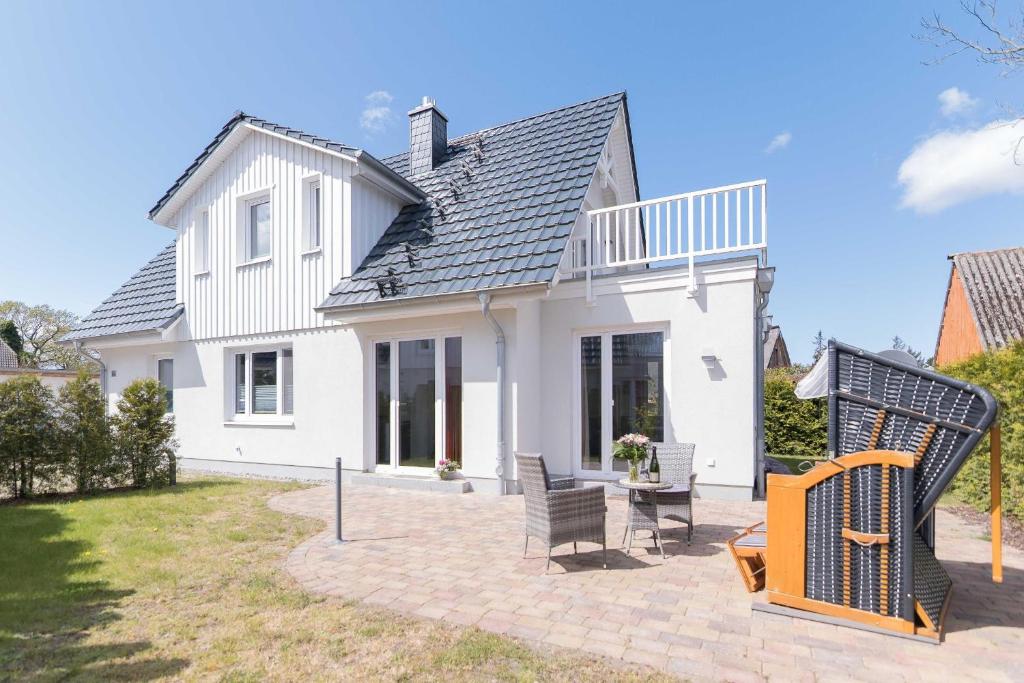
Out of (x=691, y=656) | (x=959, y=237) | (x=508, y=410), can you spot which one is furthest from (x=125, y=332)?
(x=959, y=237)

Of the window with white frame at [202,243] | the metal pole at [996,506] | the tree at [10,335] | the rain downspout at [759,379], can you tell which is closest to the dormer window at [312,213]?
the window with white frame at [202,243]

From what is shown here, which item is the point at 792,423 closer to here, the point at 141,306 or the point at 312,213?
the point at 312,213

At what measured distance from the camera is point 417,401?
971 cm

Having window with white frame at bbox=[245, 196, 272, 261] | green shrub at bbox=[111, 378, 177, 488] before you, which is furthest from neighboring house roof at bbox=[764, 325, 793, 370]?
green shrub at bbox=[111, 378, 177, 488]

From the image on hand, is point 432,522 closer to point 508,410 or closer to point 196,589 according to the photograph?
point 508,410

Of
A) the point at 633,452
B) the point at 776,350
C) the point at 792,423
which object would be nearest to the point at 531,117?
the point at 633,452

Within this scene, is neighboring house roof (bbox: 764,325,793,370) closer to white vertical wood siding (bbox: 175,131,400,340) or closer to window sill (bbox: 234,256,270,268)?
white vertical wood siding (bbox: 175,131,400,340)

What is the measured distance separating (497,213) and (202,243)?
7.52 m

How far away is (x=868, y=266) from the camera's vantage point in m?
21.9

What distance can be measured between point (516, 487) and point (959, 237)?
72.9ft

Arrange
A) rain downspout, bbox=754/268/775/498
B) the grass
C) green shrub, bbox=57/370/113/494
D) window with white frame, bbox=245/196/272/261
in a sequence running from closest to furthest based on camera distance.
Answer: the grass, rain downspout, bbox=754/268/775/498, green shrub, bbox=57/370/113/494, window with white frame, bbox=245/196/272/261

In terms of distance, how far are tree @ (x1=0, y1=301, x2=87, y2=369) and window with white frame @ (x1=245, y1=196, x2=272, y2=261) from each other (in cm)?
4036

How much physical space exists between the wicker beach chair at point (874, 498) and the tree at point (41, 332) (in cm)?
5155

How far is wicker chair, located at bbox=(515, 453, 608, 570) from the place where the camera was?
5.00 meters
